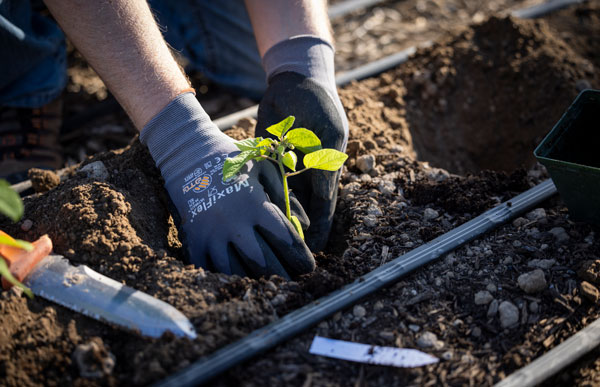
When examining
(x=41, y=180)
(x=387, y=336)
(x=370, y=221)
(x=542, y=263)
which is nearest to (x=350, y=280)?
(x=387, y=336)

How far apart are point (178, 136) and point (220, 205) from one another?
0.33 m

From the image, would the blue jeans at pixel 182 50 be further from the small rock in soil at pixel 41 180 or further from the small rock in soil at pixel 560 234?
the small rock in soil at pixel 560 234

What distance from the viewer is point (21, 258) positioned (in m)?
1.37

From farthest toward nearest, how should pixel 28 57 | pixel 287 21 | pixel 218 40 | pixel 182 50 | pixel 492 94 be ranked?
pixel 218 40
pixel 182 50
pixel 492 94
pixel 28 57
pixel 287 21

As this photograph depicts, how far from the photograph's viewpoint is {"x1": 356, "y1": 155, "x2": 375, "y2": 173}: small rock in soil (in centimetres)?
201

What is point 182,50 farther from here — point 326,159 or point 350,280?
point 350,280

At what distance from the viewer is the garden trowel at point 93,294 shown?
131 centimetres

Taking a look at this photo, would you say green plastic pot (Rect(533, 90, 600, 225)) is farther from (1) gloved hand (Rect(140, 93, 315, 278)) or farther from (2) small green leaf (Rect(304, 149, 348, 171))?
(1) gloved hand (Rect(140, 93, 315, 278))

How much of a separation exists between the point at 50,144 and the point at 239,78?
1.24 metres

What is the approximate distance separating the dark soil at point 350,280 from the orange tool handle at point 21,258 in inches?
2.5

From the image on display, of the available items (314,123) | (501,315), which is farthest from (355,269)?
(314,123)

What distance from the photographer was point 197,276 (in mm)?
1461

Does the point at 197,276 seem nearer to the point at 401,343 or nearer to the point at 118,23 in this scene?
the point at 401,343

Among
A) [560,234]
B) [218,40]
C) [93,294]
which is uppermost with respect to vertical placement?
[93,294]
